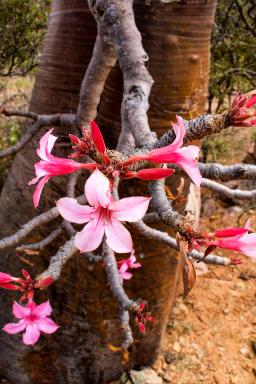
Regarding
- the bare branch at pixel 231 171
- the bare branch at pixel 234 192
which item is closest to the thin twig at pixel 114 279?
the bare branch at pixel 234 192

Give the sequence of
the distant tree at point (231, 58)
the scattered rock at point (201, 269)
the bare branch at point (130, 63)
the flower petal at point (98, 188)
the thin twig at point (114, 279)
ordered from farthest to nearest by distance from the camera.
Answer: the distant tree at point (231, 58)
the scattered rock at point (201, 269)
the thin twig at point (114, 279)
the bare branch at point (130, 63)
the flower petal at point (98, 188)

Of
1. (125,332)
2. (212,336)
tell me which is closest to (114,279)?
(125,332)

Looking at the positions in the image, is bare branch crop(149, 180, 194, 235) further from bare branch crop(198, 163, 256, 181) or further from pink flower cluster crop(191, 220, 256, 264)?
bare branch crop(198, 163, 256, 181)

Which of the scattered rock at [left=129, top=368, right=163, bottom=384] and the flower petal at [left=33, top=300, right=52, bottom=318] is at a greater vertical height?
the flower petal at [left=33, top=300, right=52, bottom=318]

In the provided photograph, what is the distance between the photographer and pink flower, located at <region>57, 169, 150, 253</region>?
1.38 ft

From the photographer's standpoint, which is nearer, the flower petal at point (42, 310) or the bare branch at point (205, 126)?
the bare branch at point (205, 126)

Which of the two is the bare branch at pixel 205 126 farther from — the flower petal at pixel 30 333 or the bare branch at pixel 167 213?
the flower petal at pixel 30 333

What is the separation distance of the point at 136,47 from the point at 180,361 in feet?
5.99

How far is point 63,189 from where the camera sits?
5.01ft

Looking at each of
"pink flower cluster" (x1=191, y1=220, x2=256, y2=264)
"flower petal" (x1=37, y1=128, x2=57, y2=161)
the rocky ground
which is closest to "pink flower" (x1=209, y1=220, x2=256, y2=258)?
"pink flower cluster" (x1=191, y1=220, x2=256, y2=264)

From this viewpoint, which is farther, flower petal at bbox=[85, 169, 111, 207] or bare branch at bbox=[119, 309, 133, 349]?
bare branch at bbox=[119, 309, 133, 349]

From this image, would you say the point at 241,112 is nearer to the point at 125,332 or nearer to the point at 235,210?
the point at 125,332

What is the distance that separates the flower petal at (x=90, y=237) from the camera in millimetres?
437

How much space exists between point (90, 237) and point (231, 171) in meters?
0.34
